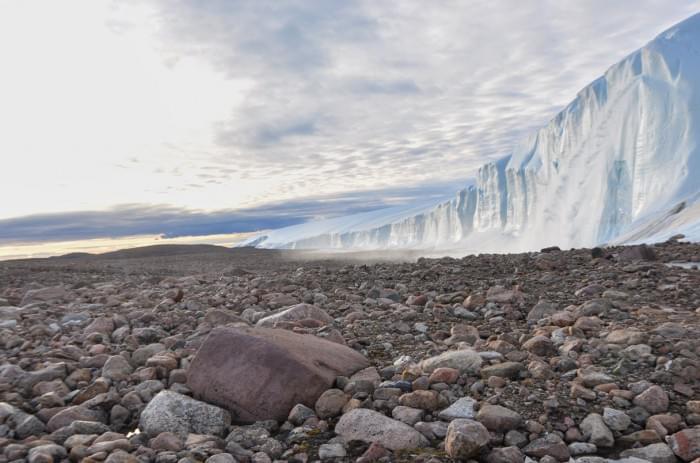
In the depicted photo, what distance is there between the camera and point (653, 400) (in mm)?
2221

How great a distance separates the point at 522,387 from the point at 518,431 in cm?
37

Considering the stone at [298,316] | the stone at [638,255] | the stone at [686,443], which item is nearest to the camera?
the stone at [686,443]

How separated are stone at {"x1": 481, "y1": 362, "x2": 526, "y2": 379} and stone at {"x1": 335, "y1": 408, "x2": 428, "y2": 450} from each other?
2.26 feet

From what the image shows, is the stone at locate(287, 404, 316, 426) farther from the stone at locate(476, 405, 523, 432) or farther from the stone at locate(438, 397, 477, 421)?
the stone at locate(476, 405, 523, 432)

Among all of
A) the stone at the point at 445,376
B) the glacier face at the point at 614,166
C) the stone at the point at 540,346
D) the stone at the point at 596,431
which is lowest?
the stone at the point at 596,431

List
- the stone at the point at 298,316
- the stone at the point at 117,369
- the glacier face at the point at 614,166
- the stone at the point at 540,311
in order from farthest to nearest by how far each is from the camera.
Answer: the glacier face at the point at 614,166, the stone at the point at 298,316, the stone at the point at 540,311, the stone at the point at 117,369

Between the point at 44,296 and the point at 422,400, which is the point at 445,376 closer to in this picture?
the point at 422,400

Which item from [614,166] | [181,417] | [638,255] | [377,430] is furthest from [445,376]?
[614,166]

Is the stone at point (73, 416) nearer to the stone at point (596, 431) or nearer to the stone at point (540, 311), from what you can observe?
the stone at point (596, 431)

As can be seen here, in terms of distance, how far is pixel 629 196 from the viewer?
2228 cm

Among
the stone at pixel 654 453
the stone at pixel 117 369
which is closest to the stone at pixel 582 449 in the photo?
the stone at pixel 654 453

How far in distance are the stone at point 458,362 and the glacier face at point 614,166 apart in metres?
12.8

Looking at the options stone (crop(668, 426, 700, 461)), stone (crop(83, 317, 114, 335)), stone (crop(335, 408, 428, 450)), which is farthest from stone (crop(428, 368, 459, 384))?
stone (crop(83, 317, 114, 335))

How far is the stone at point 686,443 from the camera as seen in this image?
1.86m
